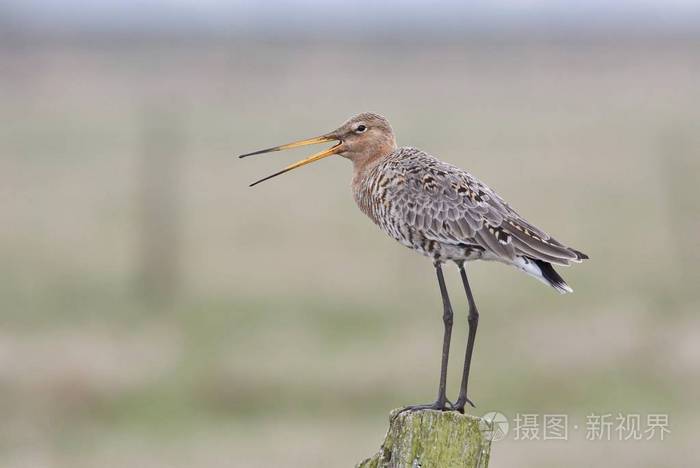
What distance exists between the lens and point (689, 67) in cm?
6925

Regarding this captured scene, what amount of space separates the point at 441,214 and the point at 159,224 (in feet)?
36.7

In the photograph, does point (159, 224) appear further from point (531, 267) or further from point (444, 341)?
point (531, 267)

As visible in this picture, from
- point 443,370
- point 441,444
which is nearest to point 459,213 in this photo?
point 443,370

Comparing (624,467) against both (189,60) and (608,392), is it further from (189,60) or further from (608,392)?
(189,60)

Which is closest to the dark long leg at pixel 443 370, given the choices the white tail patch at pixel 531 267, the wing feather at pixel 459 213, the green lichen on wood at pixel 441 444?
the wing feather at pixel 459 213

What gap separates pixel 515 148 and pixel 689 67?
3529 cm

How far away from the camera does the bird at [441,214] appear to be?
8.07 m

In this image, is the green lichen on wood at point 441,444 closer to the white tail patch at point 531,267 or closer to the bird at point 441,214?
the bird at point 441,214

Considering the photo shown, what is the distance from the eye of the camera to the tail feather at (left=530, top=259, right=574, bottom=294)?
26.1ft

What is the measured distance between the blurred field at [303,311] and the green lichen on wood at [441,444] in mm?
5872

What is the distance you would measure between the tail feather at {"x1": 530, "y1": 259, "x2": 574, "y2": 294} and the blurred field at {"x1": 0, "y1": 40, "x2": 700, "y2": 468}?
4.61m

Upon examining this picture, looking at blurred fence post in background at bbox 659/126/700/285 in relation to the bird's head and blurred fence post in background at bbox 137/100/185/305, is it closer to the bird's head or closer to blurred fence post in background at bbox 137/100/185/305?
blurred fence post in background at bbox 137/100/185/305

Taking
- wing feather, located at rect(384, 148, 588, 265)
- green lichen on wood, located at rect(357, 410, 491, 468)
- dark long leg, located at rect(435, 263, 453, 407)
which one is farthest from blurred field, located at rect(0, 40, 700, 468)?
green lichen on wood, located at rect(357, 410, 491, 468)

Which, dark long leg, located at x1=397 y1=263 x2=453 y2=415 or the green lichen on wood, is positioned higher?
dark long leg, located at x1=397 y1=263 x2=453 y2=415
